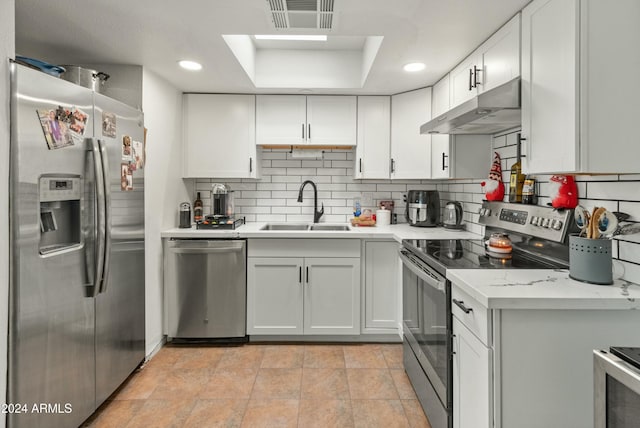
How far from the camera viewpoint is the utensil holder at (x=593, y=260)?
1.36 m

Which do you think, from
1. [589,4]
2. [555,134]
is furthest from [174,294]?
[589,4]

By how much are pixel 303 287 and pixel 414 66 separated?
1872 millimetres

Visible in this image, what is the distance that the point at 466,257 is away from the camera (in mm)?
1916

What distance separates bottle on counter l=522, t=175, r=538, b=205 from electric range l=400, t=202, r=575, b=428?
8 centimetres

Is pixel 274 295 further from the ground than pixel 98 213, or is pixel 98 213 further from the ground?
pixel 98 213

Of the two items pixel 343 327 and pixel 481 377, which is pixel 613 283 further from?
pixel 343 327

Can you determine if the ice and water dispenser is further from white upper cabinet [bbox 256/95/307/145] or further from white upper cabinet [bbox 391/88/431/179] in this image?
white upper cabinet [bbox 391/88/431/179]

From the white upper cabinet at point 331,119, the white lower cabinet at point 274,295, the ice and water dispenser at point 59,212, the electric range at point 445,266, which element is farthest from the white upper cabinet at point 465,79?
the ice and water dispenser at point 59,212

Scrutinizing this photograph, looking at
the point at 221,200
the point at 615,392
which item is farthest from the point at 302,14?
the point at 615,392

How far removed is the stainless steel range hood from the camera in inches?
67.3

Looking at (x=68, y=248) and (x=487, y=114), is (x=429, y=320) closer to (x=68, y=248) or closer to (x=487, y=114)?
(x=487, y=114)

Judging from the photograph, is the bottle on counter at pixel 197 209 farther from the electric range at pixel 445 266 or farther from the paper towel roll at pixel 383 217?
the electric range at pixel 445 266

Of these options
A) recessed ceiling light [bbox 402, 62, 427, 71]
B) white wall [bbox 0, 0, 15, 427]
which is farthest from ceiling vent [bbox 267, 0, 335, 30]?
white wall [bbox 0, 0, 15, 427]

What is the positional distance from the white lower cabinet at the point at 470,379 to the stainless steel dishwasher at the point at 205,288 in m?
1.84
